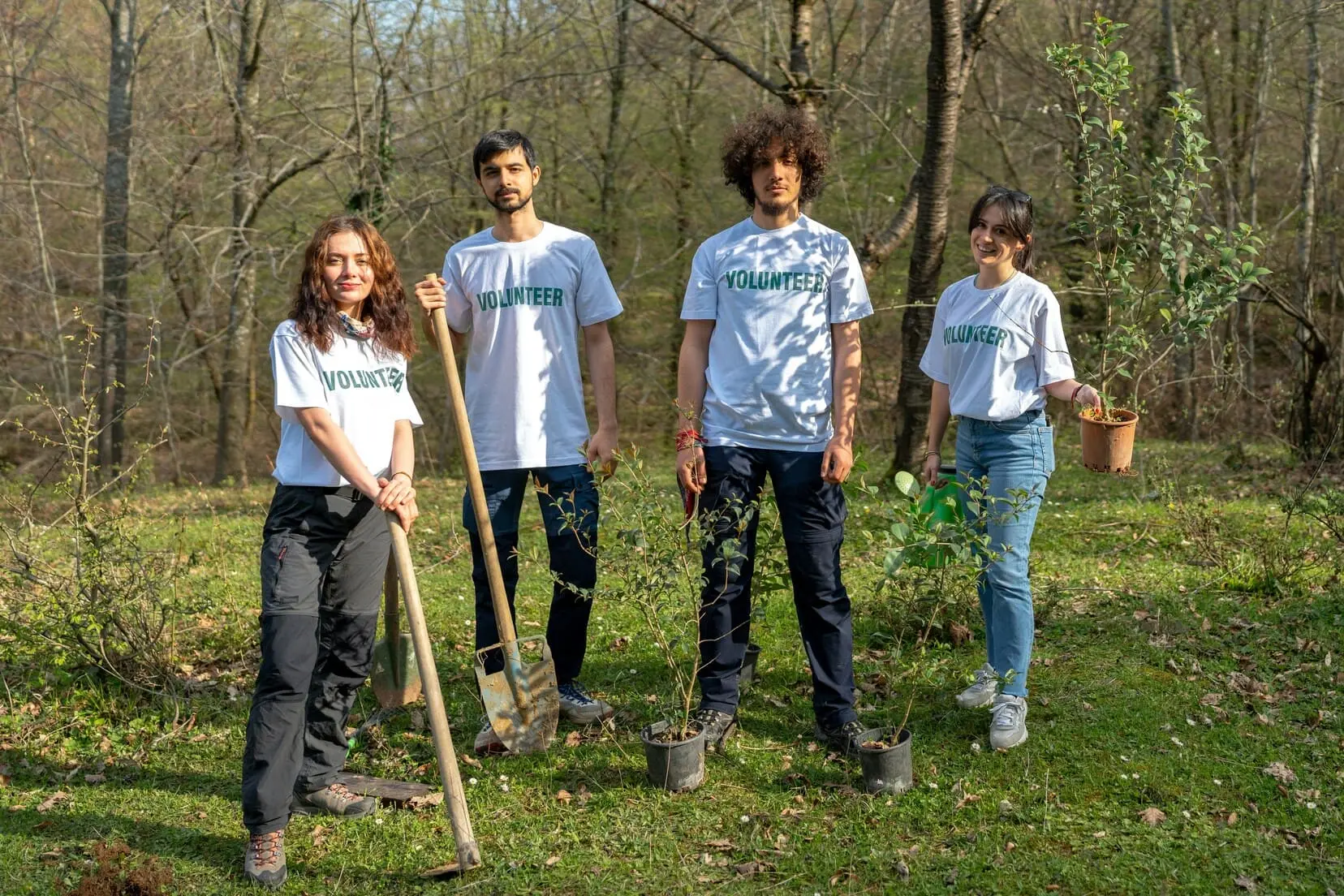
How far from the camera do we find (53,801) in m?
4.06

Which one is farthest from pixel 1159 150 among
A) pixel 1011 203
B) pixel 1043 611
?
pixel 1011 203

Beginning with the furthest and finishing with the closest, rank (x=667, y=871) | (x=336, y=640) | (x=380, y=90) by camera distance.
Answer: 1. (x=380, y=90)
2. (x=336, y=640)
3. (x=667, y=871)

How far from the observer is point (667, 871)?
341cm

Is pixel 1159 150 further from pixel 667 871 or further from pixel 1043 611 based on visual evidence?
pixel 667 871

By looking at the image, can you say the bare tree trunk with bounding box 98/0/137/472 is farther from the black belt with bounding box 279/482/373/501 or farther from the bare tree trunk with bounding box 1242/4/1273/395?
the bare tree trunk with bounding box 1242/4/1273/395

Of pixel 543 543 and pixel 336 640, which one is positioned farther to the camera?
pixel 543 543

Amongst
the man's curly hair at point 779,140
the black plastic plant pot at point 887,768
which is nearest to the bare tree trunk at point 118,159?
the man's curly hair at point 779,140

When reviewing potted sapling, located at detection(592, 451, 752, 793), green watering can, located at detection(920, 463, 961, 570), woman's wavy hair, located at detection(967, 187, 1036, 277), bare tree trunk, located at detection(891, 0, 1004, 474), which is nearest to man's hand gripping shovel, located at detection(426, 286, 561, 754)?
potted sapling, located at detection(592, 451, 752, 793)

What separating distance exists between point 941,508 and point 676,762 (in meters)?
1.28

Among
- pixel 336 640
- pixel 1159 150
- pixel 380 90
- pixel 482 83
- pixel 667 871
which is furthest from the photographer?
pixel 482 83

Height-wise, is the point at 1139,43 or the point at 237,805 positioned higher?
the point at 1139,43

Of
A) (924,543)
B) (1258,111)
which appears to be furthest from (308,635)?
(1258,111)

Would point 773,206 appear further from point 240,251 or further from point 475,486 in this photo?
point 240,251

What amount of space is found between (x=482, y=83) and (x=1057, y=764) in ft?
42.9
